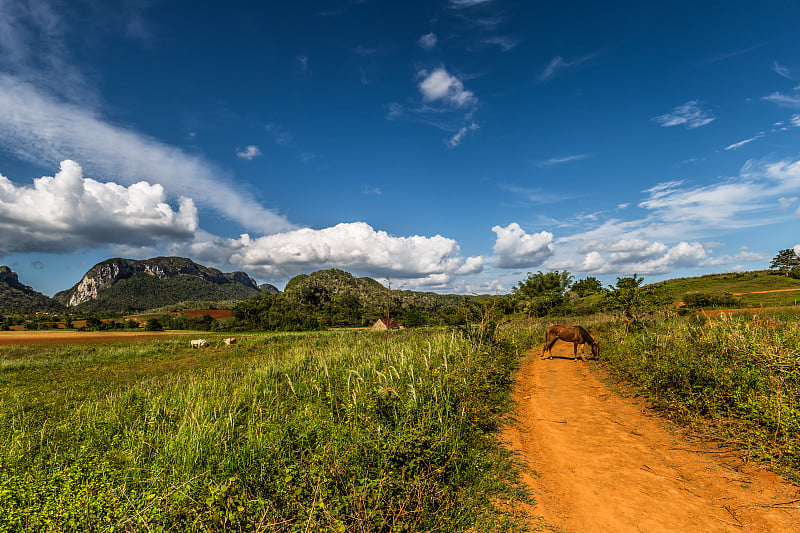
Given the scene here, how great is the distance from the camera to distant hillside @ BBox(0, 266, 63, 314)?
5438 inches

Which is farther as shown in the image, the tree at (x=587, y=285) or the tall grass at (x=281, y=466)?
the tree at (x=587, y=285)

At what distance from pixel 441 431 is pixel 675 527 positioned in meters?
2.74

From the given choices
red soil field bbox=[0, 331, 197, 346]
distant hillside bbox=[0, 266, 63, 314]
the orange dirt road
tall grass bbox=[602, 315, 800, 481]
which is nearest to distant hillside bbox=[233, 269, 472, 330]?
tall grass bbox=[602, 315, 800, 481]

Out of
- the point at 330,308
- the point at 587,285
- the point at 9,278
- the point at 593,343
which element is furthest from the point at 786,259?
the point at 9,278

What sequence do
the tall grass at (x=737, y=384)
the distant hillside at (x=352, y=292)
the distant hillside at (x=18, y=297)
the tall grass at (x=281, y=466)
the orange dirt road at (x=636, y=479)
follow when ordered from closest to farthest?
the tall grass at (x=281, y=466) → the orange dirt road at (x=636, y=479) → the tall grass at (x=737, y=384) → the distant hillside at (x=352, y=292) → the distant hillside at (x=18, y=297)

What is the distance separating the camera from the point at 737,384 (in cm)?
579

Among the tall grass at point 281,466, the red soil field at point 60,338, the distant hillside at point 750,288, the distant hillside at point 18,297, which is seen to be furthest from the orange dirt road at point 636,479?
the distant hillside at point 18,297

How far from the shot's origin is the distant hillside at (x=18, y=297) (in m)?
138

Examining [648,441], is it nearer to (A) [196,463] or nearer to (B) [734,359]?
(B) [734,359]

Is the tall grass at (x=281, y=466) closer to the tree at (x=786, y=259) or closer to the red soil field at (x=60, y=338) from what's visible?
the red soil field at (x=60, y=338)

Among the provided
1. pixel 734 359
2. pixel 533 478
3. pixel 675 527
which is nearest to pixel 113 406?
pixel 533 478

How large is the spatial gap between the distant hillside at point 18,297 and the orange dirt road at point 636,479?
193 metres

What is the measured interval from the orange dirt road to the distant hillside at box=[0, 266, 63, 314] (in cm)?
19257

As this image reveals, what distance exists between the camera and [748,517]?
137 inches
